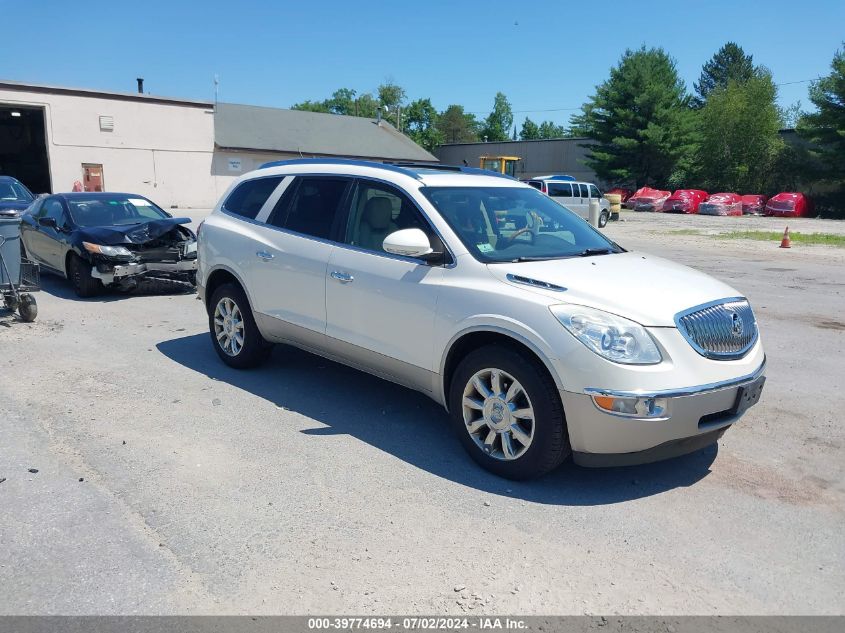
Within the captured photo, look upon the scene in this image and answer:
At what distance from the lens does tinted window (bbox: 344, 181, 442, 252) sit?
5.01 m

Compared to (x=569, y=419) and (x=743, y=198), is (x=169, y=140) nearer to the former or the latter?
(x=743, y=198)

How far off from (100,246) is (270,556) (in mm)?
7822

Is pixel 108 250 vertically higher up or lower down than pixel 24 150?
lower down

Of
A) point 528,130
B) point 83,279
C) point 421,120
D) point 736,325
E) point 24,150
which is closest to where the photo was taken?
point 736,325

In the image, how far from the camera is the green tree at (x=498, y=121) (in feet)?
370

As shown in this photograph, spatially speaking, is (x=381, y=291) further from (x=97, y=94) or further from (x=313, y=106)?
(x=313, y=106)

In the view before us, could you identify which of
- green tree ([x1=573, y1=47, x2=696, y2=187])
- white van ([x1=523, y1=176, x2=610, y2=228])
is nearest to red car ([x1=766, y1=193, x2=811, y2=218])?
green tree ([x1=573, y1=47, x2=696, y2=187])

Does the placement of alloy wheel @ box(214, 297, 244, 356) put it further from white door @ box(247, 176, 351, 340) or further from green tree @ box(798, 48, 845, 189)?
green tree @ box(798, 48, 845, 189)

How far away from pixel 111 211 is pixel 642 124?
1905 inches

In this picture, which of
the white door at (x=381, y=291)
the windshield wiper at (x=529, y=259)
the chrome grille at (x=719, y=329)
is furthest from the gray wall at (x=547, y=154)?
the chrome grille at (x=719, y=329)

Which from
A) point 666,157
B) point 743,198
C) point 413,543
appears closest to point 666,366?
point 413,543

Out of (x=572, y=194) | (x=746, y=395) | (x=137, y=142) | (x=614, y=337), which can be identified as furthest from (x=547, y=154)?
(x=614, y=337)

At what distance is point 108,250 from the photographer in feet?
32.5

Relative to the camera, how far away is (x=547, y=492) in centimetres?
417
